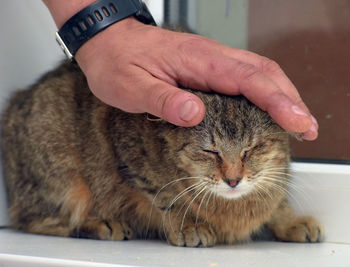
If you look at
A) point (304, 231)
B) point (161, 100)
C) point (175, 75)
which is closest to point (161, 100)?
point (161, 100)

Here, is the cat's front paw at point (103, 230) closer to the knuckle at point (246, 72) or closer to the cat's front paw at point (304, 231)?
the cat's front paw at point (304, 231)

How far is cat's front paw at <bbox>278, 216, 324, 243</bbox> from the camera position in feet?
5.60

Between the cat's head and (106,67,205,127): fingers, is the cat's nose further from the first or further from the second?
(106,67,205,127): fingers

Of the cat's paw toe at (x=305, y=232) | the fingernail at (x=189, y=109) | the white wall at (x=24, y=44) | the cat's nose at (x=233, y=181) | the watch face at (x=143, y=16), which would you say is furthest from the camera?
the white wall at (x=24, y=44)

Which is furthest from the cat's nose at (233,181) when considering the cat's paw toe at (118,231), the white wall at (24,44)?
the white wall at (24,44)

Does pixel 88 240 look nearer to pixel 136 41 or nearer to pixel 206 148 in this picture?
pixel 206 148

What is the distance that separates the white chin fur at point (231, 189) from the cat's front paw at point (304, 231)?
263 mm

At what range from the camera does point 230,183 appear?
1.50 meters

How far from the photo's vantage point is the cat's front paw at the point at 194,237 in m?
1.61

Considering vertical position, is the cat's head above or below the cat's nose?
above

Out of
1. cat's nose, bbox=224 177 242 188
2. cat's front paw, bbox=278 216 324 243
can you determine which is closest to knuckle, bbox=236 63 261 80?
cat's nose, bbox=224 177 242 188

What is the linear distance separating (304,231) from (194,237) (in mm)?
340

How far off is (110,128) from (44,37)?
0.55 meters

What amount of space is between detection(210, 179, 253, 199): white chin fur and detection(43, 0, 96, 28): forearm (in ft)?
1.98
